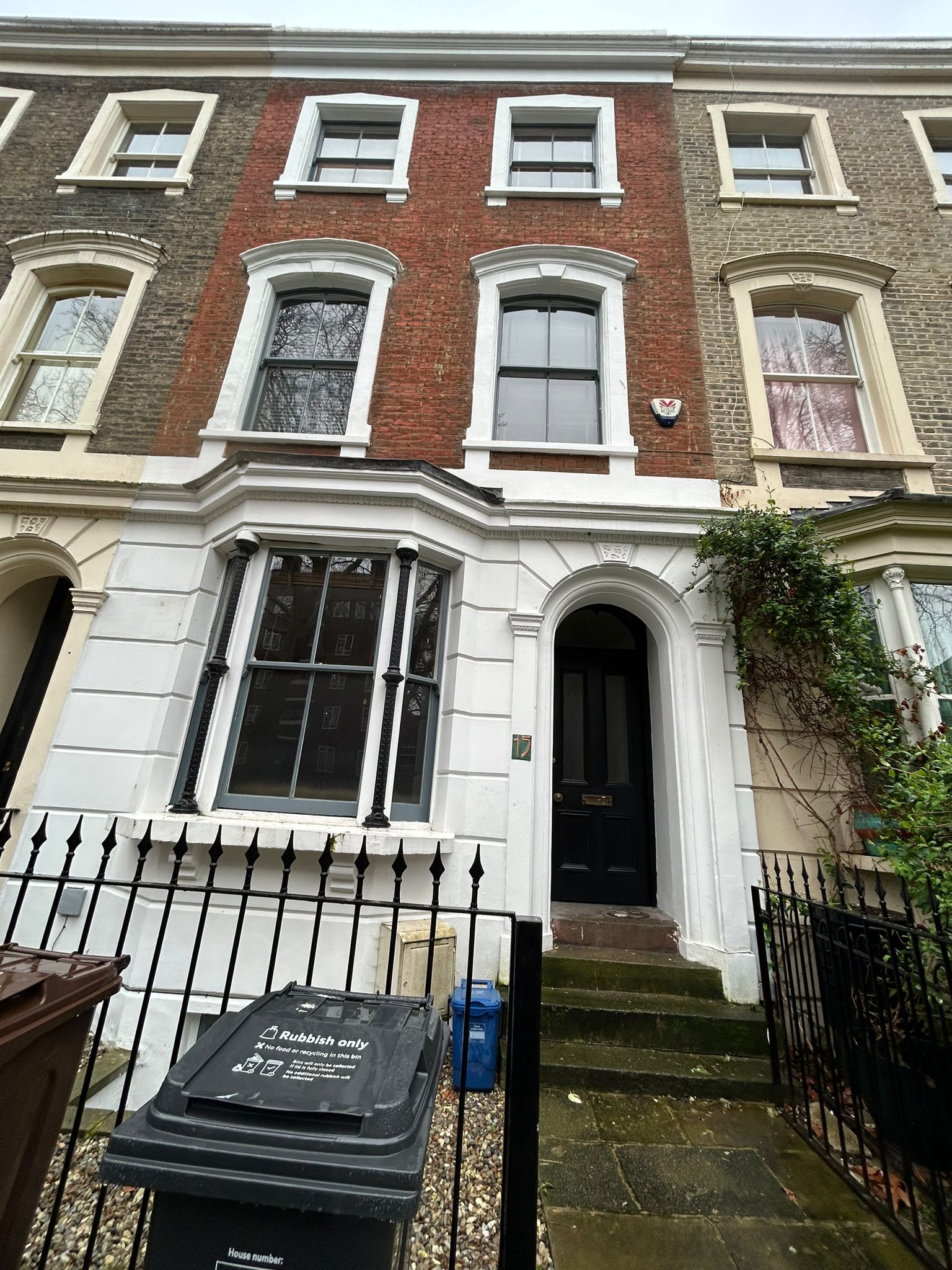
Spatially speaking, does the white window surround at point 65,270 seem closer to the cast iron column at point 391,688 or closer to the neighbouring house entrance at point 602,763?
the cast iron column at point 391,688

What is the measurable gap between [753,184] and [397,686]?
30.1ft

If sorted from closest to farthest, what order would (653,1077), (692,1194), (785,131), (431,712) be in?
(692,1194) < (653,1077) < (431,712) < (785,131)

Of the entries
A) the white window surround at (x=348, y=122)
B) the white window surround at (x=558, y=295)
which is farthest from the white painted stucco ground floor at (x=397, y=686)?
the white window surround at (x=348, y=122)

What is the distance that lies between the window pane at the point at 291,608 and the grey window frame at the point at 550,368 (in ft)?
8.56

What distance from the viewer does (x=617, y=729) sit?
6.03m

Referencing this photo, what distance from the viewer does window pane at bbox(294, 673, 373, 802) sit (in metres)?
4.74

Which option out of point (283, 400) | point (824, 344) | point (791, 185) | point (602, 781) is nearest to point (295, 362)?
point (283, 400)

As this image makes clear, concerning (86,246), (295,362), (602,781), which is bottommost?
(602,781)

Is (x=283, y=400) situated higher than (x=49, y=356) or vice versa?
(x=49, y=356)

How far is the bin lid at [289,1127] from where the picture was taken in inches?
53.9

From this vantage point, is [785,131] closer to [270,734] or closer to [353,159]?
[353,159]

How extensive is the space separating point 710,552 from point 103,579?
19.7 ft

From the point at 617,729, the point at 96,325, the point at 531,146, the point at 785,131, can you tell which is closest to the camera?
the point at 617,729

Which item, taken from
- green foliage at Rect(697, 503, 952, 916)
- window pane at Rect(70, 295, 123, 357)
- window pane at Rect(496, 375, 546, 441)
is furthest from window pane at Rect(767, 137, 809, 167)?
window pane at Rect(70, 295, 123, 357)
